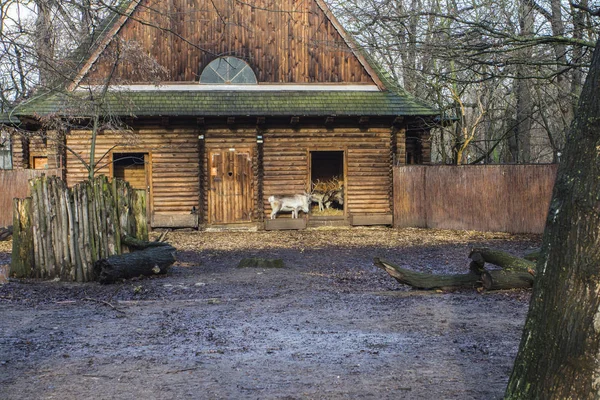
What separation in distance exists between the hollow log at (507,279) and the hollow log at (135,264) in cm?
525

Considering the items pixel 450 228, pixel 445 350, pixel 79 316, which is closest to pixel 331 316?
pixel 445 350

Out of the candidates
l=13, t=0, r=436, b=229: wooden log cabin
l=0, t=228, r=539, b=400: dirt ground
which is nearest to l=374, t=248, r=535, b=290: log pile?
l=0, t=228, r=539, b=400: dirt ground

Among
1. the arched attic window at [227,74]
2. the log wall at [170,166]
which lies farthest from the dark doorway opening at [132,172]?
the arched attic window at [227,74]

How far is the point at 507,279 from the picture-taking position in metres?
9.27

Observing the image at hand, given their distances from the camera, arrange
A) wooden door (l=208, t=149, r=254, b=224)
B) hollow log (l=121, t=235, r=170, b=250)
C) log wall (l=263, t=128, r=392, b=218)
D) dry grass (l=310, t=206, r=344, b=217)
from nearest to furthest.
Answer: hollow log (l=121, t=235, r=170, b=250), wooden door (l=208, t=149, r=254, b=224), log wall (l=263, t=128, r=392, b=218), dry grass (l=310, t=206, r=344, b=217)

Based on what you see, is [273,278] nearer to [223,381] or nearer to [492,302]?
[492,302]

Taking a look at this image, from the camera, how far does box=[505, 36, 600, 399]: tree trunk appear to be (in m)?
3.19

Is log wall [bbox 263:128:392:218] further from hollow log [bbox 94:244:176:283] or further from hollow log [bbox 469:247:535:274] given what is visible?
hollow log [bbox 469:247:535:274]

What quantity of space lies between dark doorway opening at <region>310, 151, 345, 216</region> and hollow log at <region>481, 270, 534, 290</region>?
1323 centimetres

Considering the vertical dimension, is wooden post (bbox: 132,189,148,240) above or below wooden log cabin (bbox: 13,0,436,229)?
below

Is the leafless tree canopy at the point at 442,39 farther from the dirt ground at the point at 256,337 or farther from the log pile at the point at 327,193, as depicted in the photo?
the log pile at the point at 327,193

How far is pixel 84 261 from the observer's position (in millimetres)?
10938

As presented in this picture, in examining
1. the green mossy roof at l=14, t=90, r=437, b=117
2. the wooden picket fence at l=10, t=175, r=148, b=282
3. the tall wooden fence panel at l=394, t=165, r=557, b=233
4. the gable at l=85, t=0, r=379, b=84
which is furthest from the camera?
the gable at l=85, t=0, r=379, b=84

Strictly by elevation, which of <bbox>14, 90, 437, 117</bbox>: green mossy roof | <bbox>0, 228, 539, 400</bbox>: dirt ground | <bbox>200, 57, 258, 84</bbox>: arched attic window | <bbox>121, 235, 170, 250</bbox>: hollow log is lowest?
<bbox>0, 228, 539, 400</bbox>: dirt ground
